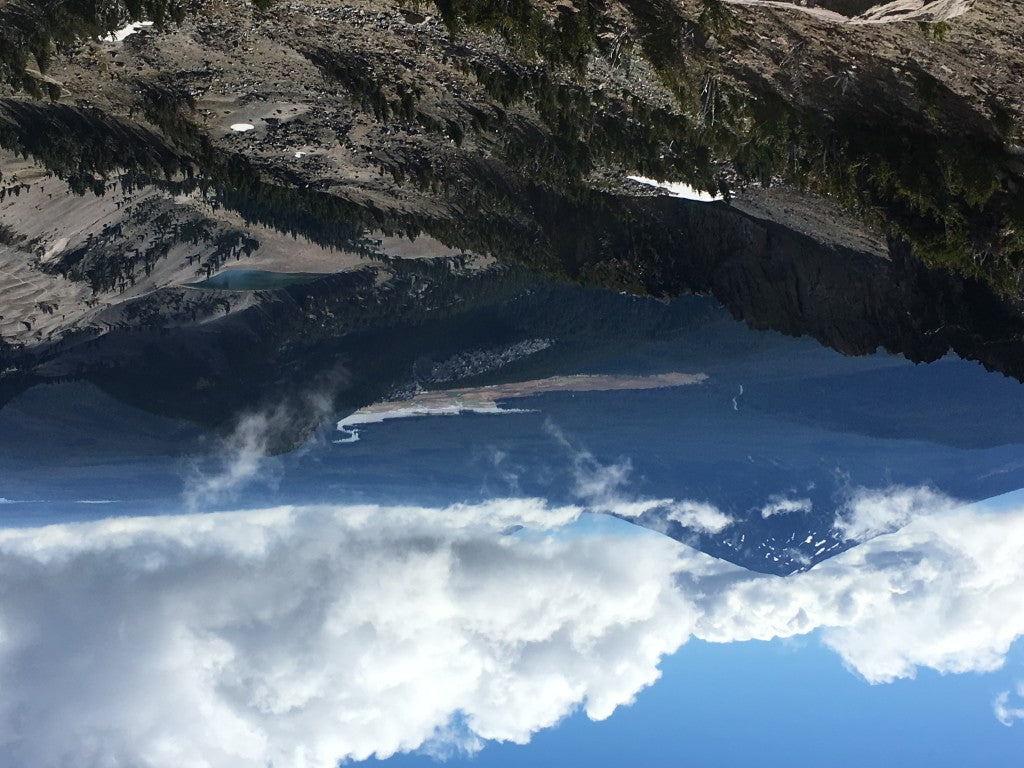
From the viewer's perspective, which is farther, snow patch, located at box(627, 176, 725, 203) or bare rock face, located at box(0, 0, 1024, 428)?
snow patch, located at box(627, 176, 725, 203)

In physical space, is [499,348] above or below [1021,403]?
above

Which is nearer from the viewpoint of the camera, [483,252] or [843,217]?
[843,217]

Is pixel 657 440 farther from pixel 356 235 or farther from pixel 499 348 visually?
pixel 356 235

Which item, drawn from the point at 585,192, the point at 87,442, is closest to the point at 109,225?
the point at 87,442

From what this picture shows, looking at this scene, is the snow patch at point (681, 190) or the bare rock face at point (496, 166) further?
the snow patch at point (681, 190)

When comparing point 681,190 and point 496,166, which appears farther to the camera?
point 496,166

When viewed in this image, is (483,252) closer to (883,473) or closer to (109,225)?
(109,225)

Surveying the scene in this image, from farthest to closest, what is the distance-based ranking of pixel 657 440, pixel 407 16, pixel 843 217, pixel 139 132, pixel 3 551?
pixel 3 551 → pixel 657 440 → pixel 139 132 → pixel 843 217 → pixel 407 16

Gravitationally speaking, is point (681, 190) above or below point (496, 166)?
below

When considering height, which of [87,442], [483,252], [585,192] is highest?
[585,192]

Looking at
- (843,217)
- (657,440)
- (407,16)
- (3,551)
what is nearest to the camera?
(407,16)
